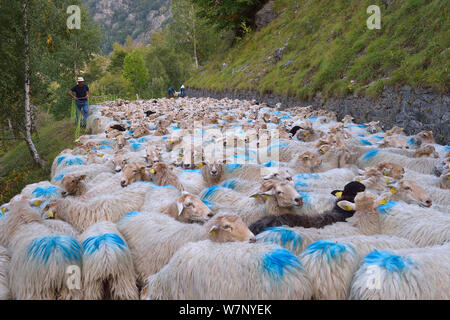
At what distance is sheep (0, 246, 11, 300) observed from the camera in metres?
3.13

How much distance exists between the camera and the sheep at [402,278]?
2.42 metres

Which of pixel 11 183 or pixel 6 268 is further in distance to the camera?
pixel 11 183

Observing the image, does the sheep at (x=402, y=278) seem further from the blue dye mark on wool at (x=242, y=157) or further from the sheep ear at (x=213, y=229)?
the blue dye mark on wool at (x=242, y=157)

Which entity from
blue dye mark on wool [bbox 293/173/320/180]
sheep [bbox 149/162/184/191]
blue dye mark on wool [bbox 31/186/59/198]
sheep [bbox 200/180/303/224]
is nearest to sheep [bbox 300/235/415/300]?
sheep [bbox 200/180/303/224]

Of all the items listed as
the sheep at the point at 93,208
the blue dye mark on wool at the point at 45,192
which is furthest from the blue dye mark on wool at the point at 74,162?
the sheep at the point at 93,208

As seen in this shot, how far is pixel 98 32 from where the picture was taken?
1242 inches

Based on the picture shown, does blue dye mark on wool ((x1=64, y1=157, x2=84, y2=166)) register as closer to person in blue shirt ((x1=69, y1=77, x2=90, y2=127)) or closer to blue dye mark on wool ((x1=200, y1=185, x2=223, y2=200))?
blue dye mark on wool ((x1=200, y1=185, x2=223, y2=200))

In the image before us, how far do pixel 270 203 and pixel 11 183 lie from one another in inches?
403

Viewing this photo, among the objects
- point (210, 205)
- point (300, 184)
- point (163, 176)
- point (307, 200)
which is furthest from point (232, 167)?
point (307, 200)

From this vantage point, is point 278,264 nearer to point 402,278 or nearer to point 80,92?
point 402,278

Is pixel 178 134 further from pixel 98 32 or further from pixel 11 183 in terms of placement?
pixel 98 32

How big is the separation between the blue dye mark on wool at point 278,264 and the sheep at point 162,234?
453 millimetres
